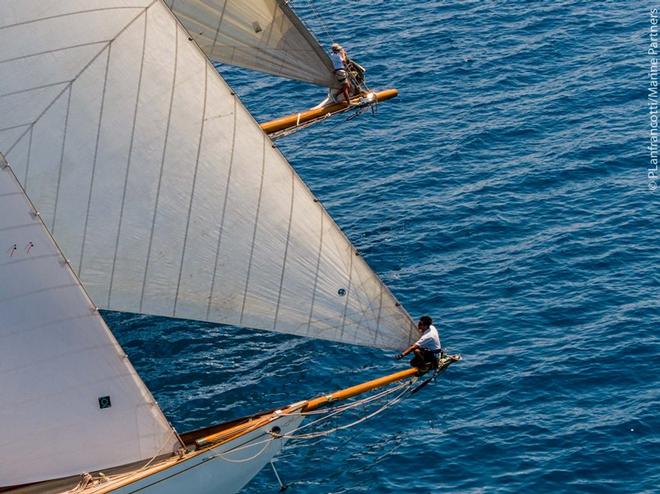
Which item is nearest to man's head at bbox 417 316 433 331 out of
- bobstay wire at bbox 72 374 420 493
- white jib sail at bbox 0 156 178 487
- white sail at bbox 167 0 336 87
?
bobstay wire at bbox 72 374 420 493

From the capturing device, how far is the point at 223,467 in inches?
1532

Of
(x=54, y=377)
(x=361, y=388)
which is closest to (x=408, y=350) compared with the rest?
(x=361, y=388)

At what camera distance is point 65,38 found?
37.0 meters

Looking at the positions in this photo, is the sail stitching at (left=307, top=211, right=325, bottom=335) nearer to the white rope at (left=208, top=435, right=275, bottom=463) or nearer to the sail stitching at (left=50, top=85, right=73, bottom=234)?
the white rope at (left=208, top=435, right=275, bottom=463)

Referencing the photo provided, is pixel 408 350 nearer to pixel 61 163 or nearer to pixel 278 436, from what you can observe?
pixel 278 436

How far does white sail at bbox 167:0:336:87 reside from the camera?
5678 centimetres

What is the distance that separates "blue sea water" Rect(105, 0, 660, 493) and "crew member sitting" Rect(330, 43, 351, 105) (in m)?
4.20

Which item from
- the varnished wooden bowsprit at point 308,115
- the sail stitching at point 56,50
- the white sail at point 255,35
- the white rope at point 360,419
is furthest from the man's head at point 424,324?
the white sail at point 255,35

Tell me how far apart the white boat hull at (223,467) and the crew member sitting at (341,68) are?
2602cm

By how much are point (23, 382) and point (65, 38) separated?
32.0 ft

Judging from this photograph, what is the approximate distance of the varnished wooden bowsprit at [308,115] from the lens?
61.0 meters

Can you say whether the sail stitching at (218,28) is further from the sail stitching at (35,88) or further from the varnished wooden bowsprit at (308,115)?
the sail stitching at (35,88)

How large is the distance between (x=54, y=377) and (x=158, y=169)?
258 inches

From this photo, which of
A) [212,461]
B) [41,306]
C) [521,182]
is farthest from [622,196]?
[41,306]
